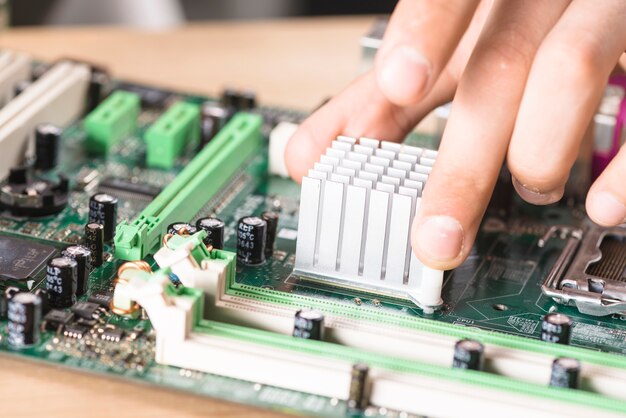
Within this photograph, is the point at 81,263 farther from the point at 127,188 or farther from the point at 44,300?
the point at 127,188

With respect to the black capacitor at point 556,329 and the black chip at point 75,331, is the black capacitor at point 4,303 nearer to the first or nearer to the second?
the black chip at point 75,331

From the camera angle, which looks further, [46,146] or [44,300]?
[46,146]

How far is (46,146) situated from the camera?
2.66 metres

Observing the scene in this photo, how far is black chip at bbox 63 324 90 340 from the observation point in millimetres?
1979

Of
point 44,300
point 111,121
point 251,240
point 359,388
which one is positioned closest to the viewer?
point 359,388

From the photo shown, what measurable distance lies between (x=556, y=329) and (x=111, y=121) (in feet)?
4.33

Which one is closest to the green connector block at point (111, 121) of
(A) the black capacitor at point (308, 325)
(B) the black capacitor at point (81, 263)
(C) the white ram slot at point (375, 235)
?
(B) the black capacitor at point (81, 263)

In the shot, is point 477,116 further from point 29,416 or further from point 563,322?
point 29,416

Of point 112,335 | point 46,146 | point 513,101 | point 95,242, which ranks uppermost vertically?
point 513,101

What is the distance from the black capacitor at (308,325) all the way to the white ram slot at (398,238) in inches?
10.9

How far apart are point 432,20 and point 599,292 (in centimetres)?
77

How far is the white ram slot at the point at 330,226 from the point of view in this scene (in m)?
2.18

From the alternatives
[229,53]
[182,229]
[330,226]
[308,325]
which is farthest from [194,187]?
[229,53]

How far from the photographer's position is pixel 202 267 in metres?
2.02
